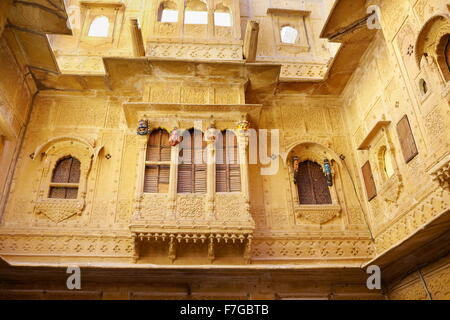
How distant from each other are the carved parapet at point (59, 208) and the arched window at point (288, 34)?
684 cm

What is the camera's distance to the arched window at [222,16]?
33.2ft

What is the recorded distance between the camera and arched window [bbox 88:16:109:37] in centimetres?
1017

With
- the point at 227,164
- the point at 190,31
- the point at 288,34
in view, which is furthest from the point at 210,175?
the point at 288,34

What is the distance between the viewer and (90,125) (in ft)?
29.3

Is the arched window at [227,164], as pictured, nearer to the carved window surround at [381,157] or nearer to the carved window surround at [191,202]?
the carved window surround at [191,202]

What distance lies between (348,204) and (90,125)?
20.1 feet

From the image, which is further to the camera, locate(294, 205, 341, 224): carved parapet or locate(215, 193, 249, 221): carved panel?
locate(294, 205, 341, 224): carved parapet

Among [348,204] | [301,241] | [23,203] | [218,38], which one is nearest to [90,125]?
[23,203]

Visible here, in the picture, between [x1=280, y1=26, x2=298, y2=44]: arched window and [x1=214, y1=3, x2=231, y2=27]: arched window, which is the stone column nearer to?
[x1=214, y1=3, x2=231, y2=27]: arched window

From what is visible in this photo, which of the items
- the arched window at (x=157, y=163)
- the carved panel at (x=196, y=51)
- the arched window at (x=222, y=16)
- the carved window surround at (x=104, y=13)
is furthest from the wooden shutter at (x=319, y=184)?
the carved window surround at (x=104, y=13)

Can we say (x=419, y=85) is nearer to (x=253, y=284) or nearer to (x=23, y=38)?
(x=253, y=284)

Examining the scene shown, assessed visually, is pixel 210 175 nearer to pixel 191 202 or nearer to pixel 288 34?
pixel 191 202

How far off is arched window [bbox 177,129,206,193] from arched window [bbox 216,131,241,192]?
12.7 inches

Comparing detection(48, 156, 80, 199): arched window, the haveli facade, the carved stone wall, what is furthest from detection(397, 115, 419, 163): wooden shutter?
detection(48, 156, 80, 199): arched window
